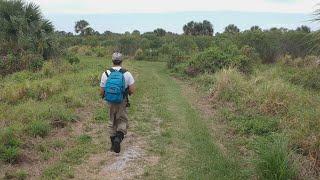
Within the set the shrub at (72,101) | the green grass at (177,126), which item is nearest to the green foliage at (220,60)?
the green grass at (177,126)

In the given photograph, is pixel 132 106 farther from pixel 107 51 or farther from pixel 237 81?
pixel 107 51

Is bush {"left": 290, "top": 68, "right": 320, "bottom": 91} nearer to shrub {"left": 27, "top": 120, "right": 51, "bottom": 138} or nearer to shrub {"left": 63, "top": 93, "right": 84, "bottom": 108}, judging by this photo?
shrub {"left": 63, "top": 93, "right": 84, "bottom": 108}

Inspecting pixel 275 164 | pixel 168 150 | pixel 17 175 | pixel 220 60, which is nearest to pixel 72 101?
pixel 168 150

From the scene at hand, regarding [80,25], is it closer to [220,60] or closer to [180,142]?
[220,60]

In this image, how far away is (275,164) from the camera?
7.75 metres

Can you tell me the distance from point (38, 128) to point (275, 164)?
529cm

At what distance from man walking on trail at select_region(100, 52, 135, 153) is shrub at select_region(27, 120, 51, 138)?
5.07ft

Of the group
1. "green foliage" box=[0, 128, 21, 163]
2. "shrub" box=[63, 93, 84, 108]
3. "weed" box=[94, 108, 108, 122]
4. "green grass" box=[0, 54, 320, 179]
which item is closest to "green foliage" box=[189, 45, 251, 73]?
"green grass" box=[0, 54, 320, 179]

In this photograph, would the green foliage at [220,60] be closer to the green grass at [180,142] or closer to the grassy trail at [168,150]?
the green grass at [180,142]

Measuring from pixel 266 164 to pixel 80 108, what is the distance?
7612 mm

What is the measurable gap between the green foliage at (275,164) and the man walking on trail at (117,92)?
3.10 meters

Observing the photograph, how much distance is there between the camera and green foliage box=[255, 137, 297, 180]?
304 inches

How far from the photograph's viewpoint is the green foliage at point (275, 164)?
771 cm

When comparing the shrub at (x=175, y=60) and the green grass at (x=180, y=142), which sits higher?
the green grass at (x=180, y=142)
